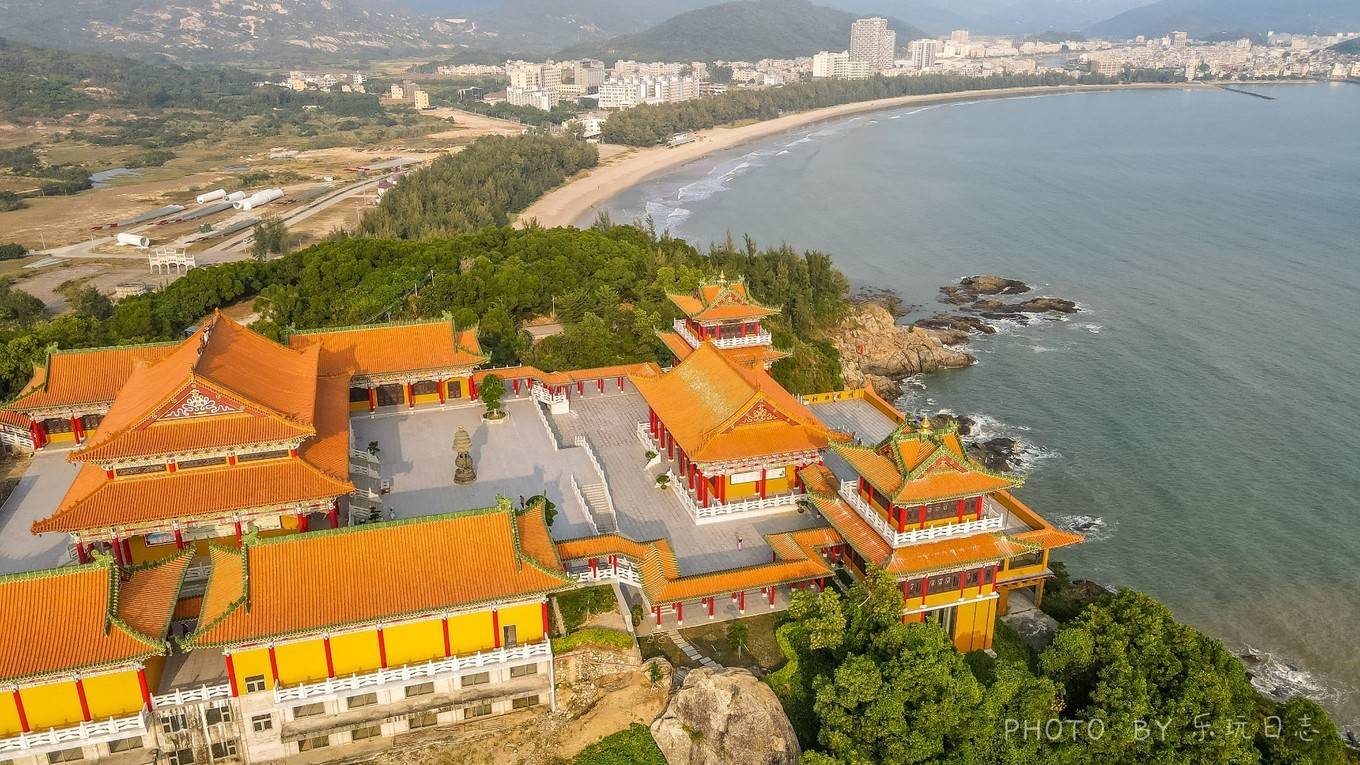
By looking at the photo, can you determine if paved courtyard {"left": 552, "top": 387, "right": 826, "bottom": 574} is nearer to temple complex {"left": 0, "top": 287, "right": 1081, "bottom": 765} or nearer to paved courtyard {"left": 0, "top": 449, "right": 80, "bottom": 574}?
temple complex {"left": 0, "top": 287, "right": 1081, "bottom": 765}

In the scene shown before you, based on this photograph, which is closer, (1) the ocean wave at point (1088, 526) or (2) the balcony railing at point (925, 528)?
(2) the balcony railing at point (925, 528)

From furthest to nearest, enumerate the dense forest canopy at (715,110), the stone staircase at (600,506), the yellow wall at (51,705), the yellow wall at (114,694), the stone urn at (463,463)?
1. the dense forest canopy at (715,110)
2. the stone urn at (463,463)
3. the stone staircase at (600,506)
4. the yellow wall at (114,694)
5. the yellow wall at (51,705)

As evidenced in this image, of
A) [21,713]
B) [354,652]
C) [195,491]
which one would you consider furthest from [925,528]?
[21,713]

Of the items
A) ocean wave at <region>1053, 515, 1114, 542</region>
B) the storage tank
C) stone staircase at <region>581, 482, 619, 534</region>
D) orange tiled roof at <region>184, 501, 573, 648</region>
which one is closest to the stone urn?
stone staircase at <region>581, 482, 619, 534</region>

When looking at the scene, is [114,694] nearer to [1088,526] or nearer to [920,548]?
[920,548]

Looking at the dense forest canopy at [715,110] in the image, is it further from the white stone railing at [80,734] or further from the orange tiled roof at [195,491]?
the white stone railing at [80,734]

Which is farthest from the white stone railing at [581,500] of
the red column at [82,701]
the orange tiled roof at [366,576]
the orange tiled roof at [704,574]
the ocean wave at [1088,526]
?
the ocean wave at [1088,526]
